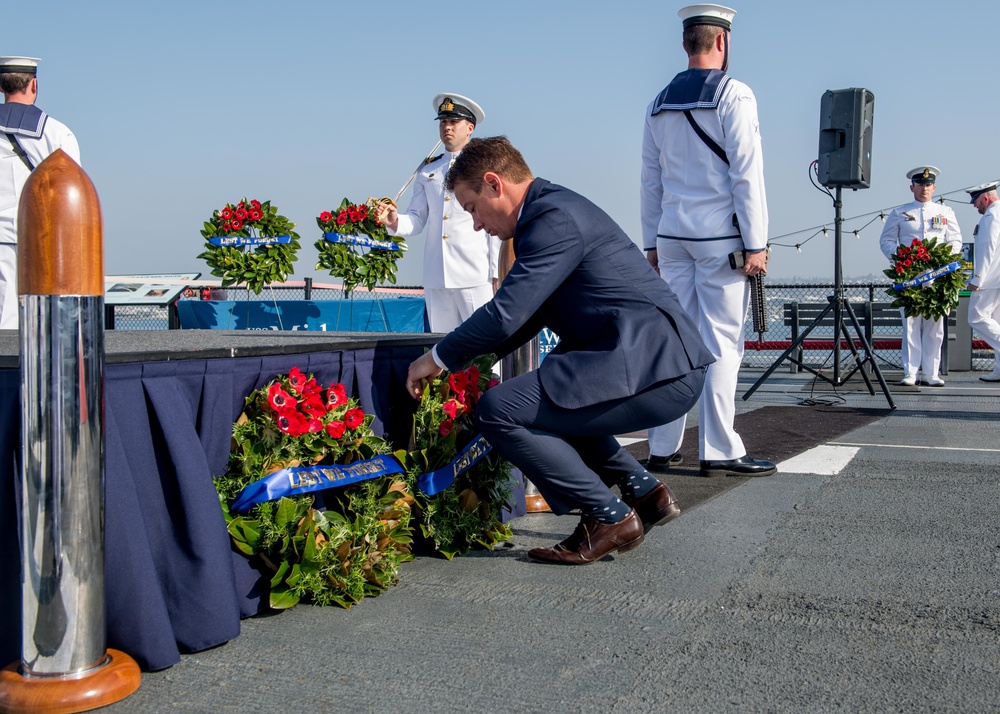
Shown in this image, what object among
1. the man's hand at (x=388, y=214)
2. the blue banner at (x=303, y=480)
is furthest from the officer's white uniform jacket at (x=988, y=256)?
the blue banner at (x=303, y=480)

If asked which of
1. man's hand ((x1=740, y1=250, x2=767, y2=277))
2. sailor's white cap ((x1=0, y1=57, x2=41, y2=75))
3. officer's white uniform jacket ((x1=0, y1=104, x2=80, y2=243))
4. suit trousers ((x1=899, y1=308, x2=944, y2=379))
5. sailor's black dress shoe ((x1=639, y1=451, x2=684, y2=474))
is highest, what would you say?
sailor's white cap ((x1=0, y1=57, x2=41, y2=75))

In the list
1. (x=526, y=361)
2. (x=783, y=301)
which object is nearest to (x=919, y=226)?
(x=783, y=301)

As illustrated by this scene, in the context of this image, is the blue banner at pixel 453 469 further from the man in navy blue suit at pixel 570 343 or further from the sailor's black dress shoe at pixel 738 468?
the sailor's black dress shoe at pixel 738 468

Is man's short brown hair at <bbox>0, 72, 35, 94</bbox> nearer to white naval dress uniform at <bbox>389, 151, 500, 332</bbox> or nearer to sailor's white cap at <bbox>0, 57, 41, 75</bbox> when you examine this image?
sailor's white cap at <bbox>0, 57, 41, 75</bbox>

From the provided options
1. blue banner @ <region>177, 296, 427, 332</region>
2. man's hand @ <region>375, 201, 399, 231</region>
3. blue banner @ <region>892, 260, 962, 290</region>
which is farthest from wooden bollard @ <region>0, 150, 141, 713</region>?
blue banner @ <region>892, 260, 962, 290</region>

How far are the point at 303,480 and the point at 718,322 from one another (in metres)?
2.90

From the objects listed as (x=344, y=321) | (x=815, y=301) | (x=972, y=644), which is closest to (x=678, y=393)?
(x=972, y=644)

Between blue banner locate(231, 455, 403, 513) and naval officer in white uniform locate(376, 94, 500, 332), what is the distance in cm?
384

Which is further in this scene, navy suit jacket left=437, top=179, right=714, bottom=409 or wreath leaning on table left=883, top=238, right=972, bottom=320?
wreath leaning on table left=883, top=238, right=972, bottom=320

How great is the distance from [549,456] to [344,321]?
8.41 meters

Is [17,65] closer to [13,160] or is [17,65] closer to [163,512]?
[13,160]

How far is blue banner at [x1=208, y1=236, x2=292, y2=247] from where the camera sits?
7852 millimetres

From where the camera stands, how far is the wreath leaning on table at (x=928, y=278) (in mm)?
11312

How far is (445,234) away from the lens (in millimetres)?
7008
